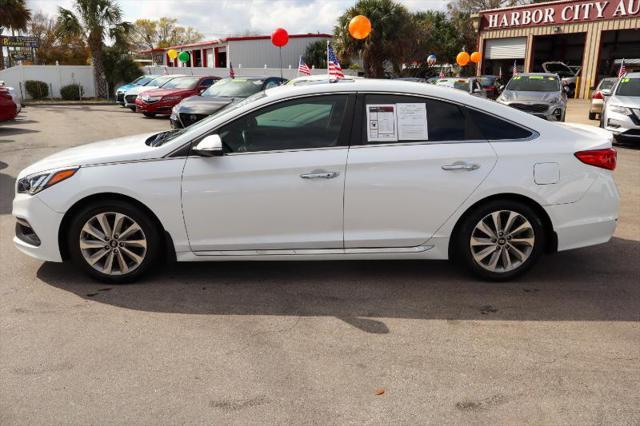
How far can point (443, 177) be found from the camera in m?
4.36

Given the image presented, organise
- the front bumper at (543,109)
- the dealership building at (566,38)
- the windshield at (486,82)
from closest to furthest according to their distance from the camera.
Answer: the front bumper at (543,109) → the windshield at (486,82) → the dealership building at (566,38)

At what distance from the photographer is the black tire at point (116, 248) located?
4348 millimetres

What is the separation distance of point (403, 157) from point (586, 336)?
5.82 ft

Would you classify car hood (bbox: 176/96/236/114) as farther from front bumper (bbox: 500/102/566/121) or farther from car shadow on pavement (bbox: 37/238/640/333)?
car shadow on pavement (bbox: 37/238/640/333)

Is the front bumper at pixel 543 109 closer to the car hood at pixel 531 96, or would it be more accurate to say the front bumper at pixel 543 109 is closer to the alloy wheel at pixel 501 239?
the car hood at pixel 531 96

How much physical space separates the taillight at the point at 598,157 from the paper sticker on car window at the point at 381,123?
1.45 meters

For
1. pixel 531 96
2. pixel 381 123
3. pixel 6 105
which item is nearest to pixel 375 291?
pixel 381 123

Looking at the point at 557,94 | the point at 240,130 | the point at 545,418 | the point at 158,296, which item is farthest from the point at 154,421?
the point at 557,94

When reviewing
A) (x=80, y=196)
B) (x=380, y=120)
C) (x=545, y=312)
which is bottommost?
→ (x=545, y=312)

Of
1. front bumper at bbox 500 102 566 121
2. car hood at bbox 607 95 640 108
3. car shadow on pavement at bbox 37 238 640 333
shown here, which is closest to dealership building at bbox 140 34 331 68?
front bumper at bbox 500 102 566 121

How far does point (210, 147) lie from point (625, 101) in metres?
11.8

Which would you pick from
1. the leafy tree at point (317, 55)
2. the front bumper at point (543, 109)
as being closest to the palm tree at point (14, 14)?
the leafy tree at point (317, 55)

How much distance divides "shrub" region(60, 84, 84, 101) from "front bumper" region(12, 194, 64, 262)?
96.7ft

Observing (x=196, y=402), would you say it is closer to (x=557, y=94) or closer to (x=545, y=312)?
(x=545, y=312)
